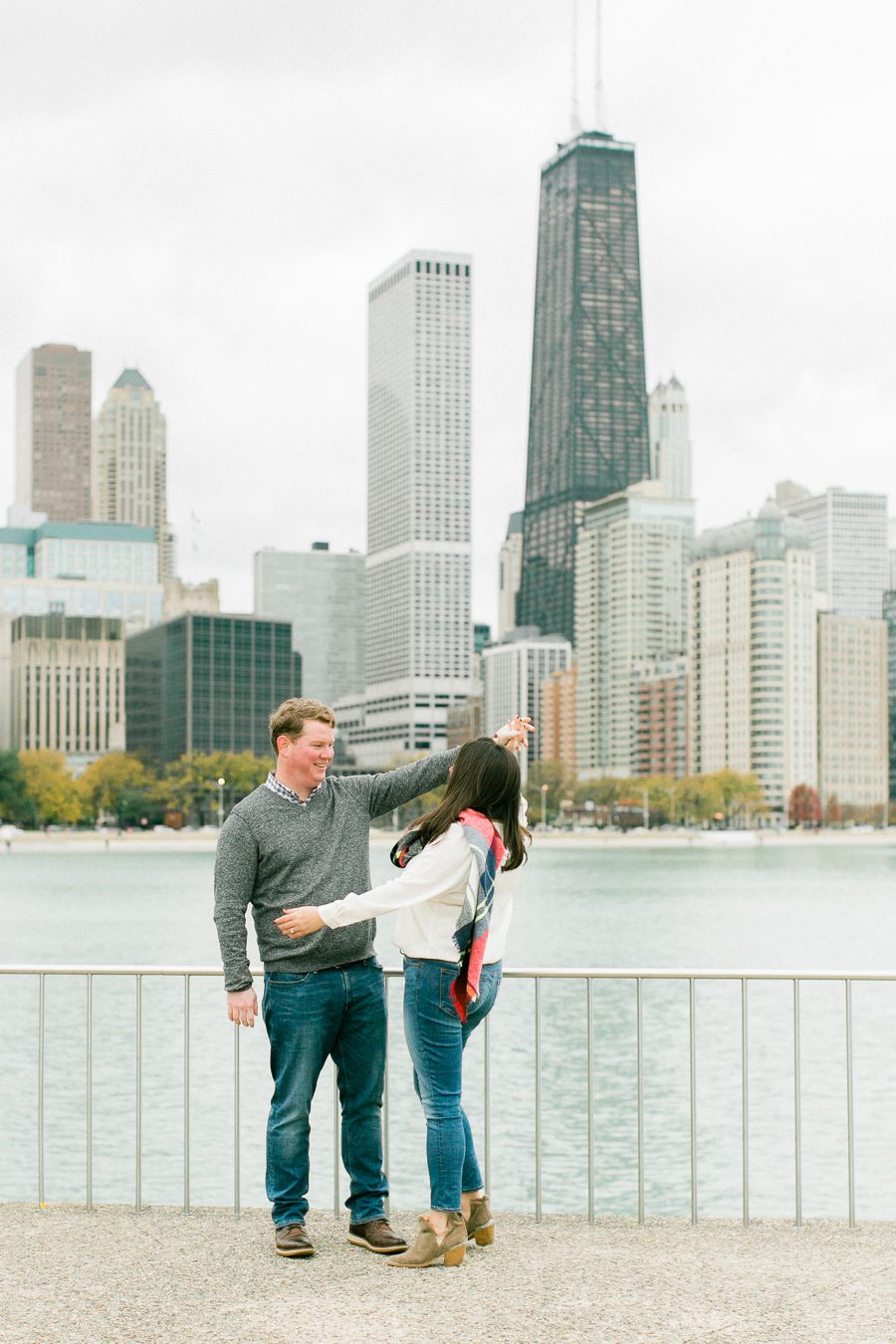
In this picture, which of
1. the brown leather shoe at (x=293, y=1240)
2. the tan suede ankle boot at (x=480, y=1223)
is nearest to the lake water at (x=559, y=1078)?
the tan suede ankle boot at (x=480, y=1223)

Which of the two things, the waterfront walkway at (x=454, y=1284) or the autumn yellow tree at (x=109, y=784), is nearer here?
the waterfront walkway at (x=454, y=1284)

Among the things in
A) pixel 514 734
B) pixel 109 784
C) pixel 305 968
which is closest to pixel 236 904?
pixel 305 968

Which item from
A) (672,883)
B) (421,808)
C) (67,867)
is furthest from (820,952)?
(421,808)

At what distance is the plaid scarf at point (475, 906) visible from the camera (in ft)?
21.9

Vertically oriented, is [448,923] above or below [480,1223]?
above

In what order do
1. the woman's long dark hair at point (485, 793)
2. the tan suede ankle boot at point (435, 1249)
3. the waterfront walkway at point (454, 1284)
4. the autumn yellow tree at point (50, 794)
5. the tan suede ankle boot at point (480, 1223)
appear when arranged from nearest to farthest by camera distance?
the waterfront walkway at point (454, 1284) < the woman's long dark hair at point (485, 793) < the tan suede ankle boot at point (435, 1249) < the tan suede ankle boot at point (480, 1223) < the autumn yellow tree at point (50, 794)

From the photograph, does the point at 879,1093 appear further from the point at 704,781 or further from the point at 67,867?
the point at 704,781

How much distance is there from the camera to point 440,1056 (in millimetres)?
6750

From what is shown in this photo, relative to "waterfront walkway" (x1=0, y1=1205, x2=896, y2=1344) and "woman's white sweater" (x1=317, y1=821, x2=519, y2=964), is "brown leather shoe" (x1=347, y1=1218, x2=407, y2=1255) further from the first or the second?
"woman's white sweater" (x1=317, y1=821, x2=519, y2=964)

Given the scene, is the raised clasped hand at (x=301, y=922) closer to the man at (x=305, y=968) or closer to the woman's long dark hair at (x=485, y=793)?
the man at (x=305, y=968)

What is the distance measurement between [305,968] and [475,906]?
0.90 metres

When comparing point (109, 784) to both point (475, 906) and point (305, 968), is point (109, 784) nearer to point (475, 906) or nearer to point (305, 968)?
point (305, 968)

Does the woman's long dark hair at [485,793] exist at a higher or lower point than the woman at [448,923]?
higher

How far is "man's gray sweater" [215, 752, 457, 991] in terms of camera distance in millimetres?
7008
